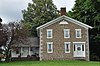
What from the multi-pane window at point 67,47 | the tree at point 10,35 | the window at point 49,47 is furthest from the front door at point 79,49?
the tree at point 10,35

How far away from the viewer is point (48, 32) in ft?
222

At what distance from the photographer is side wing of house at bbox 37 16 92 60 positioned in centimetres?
6700

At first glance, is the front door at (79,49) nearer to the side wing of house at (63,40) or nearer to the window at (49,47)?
the side wing of house at (63,40)

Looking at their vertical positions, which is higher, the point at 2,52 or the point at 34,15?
the point at 34,15

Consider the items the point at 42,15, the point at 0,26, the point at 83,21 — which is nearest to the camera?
the point at 0,26

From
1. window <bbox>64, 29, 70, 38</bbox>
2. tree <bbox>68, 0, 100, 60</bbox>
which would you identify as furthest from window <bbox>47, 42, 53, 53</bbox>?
tree <bbox>68, 0, 100, 60</bbox>

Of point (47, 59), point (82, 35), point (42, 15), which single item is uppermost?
point (42, 15)

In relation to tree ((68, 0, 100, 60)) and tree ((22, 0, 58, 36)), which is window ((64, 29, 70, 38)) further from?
tree ((22, 0, 58, 36))

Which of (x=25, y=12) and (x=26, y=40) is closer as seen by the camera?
(x=26, y=40)

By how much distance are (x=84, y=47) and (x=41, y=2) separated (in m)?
30.9

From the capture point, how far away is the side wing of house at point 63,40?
67.0m

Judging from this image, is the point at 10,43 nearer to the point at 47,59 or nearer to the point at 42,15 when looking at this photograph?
the point at 47,59

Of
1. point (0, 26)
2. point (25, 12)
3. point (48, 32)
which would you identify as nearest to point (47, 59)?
point (48, 32)

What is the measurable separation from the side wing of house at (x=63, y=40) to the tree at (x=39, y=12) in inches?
944
